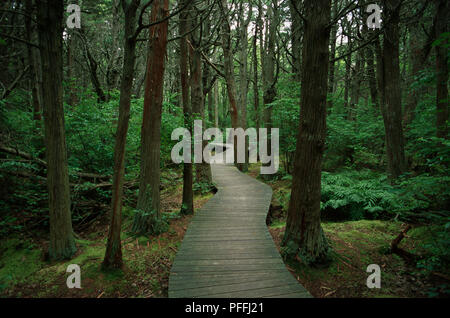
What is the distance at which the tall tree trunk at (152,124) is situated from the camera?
5.02 metres

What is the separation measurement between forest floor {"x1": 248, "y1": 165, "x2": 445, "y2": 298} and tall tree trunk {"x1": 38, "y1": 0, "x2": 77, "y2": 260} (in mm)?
4382

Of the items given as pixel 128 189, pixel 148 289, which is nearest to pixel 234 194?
pixel 128 189

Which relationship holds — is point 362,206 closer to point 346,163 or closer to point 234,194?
point 234,194

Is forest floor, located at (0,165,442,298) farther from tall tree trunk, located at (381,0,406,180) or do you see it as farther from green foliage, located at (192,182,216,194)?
green foliage, located at (192,182,216,194)

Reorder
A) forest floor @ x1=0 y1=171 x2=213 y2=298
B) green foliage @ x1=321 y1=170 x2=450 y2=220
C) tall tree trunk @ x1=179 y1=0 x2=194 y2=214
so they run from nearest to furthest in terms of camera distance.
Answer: forest floor @ x1=0 y1=171 x2=213 y2=298 → green foliage @ x1=321 y1=170 x2=450 y2=220 → tall tree trunk @ x1=179 y1=0 x2=194 y2=214

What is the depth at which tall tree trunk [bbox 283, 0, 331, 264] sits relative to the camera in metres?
3.85

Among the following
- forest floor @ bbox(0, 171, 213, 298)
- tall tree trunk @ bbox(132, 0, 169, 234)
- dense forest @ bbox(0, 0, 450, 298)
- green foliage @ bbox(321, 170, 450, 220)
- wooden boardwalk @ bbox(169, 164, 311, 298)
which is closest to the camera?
wooden boardwalk @ bbox(169, 164, 311, 298)

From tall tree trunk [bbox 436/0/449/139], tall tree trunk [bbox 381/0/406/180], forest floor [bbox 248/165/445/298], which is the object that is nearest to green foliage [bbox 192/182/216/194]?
forest floor [bbox 248/165/445/298]

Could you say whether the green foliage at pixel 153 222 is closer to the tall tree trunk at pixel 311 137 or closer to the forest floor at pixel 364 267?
the forest floor at pixel 364 267

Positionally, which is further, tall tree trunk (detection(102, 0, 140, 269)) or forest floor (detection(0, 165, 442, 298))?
forest floor (detection(0, 165, 442, 298))

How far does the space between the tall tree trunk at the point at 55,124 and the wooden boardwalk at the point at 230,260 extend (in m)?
2.30

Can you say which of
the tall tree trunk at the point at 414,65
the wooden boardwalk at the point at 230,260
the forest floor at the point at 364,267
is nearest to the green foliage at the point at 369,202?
the forest floor at the point at 364,267

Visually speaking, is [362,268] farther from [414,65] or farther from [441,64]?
[414,65]
